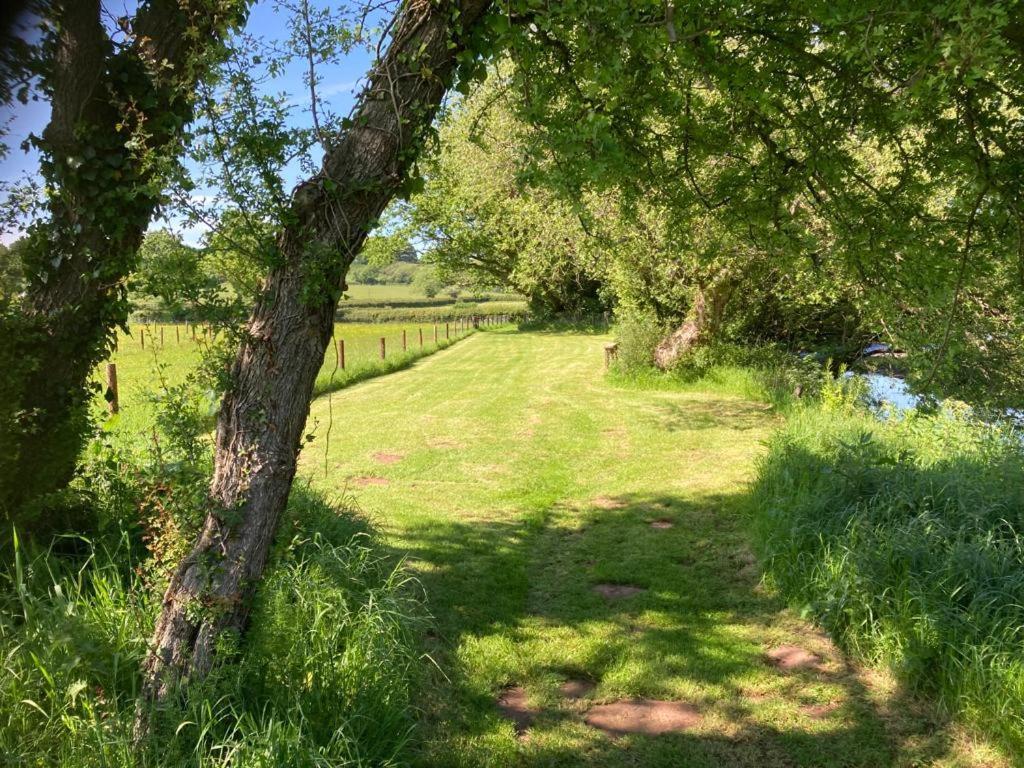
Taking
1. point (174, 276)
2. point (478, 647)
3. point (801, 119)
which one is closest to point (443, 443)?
point (478, 647)

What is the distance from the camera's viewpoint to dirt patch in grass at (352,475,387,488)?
8.89m

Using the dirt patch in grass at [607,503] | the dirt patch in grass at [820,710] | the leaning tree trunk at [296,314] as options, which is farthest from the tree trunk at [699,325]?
the leaning tree trunk at [296,314]

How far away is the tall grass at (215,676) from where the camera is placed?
274cm

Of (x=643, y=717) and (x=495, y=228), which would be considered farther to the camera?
(x=495, y=228)

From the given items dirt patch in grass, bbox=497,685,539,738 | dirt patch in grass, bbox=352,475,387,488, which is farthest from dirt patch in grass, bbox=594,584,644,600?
dirt patch in grass, bbox=352,475,387,488

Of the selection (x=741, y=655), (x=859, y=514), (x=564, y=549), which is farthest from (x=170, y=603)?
(x=859, y=514)

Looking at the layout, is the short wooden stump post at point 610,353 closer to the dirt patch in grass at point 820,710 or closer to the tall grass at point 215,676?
the dirt patch in grass at point 820,710

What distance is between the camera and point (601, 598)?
229 inches

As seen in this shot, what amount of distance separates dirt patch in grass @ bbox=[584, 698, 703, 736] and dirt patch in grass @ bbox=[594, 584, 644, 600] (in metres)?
1.51

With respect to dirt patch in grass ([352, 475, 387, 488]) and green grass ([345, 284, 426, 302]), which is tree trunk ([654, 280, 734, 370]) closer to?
dirt patch in grass ([352, 475, 387, 488])

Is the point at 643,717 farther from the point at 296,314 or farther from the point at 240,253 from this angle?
the point at 240,253

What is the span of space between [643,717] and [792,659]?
1339 millimetres

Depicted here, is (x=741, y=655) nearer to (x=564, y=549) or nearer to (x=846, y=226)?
(x=564, y=549)

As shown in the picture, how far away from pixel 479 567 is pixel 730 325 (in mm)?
11928
